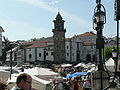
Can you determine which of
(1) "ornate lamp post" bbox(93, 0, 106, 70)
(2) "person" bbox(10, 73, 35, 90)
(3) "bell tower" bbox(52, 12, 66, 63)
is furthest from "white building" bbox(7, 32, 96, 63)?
(2) "person" bbox(10, 73, 35, 90)

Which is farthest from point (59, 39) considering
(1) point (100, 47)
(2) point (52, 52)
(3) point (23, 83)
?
(3) point (23, 83)

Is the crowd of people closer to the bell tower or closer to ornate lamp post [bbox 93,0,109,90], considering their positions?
ornate lamp post [bbox 93,0,109,90]

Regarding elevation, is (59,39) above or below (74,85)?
above

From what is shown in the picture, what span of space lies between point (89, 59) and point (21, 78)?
105000mm

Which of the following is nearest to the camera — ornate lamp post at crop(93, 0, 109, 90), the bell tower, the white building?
ornate lamp post at crop(93, 0, 109, 90)

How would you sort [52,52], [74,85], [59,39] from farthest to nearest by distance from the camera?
[52,52] → [59,39] → [74,85]

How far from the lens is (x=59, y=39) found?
3659 inches

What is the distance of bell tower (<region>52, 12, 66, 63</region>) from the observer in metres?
90.5

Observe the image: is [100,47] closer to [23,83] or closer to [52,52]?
[23,83]

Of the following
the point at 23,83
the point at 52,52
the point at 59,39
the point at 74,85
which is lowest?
the point at 74,85

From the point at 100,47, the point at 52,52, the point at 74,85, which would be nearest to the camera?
the point at 100,47

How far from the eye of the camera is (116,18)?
4277 mm

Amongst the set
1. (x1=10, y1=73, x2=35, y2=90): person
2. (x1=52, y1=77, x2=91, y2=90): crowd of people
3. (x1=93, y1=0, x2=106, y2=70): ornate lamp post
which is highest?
(x1=93, y1=0, x2=106, y2=70): ornate lamp post

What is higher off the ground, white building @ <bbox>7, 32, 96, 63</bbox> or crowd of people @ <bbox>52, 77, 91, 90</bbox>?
white building @ <bbox>7, 32, 96, 63</bbox>
